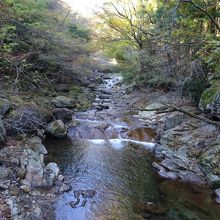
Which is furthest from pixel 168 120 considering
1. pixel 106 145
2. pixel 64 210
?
pixel 64 210

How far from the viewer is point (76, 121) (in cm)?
1377

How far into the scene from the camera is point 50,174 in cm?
841

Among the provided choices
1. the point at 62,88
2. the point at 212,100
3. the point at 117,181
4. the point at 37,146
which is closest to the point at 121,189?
the point at 117,181

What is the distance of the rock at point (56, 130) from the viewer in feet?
38.4

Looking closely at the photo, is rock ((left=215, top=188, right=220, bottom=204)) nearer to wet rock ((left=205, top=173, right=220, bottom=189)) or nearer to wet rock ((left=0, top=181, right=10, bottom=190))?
wet rock ((left=205, top=173, right=220, bottom=189))

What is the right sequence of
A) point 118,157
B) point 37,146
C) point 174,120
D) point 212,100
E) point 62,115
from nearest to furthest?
Result: point 212,100 → point 37,146 → point 118,157 → point 174,120 → point 62,115

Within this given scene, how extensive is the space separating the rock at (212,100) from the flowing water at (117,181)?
2594 millimetres

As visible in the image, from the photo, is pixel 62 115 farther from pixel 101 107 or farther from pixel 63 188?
pixel 63 188

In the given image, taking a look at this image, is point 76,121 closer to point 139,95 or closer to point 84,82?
point 139,95

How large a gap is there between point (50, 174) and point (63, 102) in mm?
7364

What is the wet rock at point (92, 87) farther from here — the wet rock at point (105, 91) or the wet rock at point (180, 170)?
the wet rock at point (180, 170)

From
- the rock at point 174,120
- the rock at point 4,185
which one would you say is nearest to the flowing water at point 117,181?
the rock at point 174,120

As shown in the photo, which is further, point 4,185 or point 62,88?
point 62,88

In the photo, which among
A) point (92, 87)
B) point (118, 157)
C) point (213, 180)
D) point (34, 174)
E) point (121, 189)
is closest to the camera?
point (34, 174)
